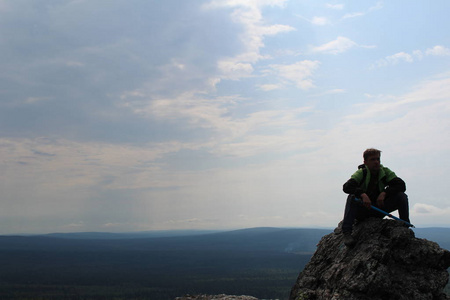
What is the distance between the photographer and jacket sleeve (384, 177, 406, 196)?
12703 mm

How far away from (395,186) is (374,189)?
2.35 feet

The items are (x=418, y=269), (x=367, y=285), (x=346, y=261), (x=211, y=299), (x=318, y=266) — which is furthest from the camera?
(x=211, y=299)

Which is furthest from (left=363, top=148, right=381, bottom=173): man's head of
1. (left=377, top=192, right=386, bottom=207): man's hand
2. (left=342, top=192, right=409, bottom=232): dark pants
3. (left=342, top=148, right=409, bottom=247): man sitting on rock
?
(left=342, top=192, right=409, bottom=232): dark pants

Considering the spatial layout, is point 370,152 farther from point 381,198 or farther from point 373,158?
point 381,198

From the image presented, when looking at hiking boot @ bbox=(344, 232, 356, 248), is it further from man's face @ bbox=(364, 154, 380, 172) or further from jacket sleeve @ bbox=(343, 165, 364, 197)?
man's face @ bbox=(364, 154, 380, 172)

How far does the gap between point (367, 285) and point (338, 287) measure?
0.97m

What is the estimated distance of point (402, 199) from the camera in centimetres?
1295

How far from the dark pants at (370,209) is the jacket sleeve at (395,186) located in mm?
302

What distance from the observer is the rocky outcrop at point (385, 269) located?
11812mm

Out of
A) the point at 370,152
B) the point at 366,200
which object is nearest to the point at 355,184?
the point at 366,200

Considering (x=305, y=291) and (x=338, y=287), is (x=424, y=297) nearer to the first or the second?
(x=338, y=287)

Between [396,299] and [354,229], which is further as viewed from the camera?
[354,229]

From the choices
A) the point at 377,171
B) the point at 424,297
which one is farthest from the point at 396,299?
the point at 377,171

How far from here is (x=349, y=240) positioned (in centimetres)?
1352
